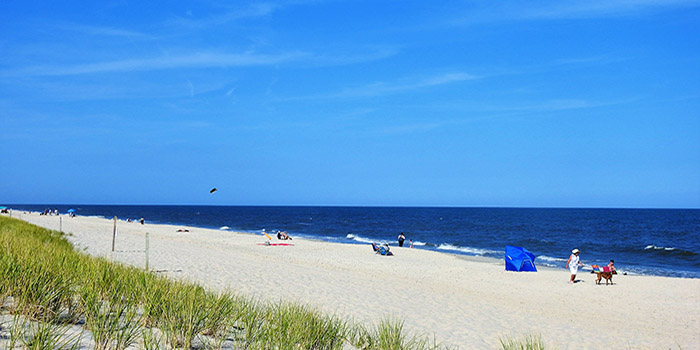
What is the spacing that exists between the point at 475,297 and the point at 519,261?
8.51 metres

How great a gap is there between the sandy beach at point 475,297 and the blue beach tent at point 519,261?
667 millimetres

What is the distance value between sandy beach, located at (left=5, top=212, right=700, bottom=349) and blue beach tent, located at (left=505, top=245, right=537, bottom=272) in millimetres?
667

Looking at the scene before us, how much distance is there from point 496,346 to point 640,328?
5230 mm

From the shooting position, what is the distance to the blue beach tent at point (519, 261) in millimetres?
23109

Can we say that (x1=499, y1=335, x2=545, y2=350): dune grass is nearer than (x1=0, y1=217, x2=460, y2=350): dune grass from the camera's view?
No

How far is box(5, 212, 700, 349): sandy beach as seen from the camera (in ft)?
36.3

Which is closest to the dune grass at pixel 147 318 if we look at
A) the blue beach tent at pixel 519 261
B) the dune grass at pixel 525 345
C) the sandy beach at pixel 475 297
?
the dune grass at pixel 525 345

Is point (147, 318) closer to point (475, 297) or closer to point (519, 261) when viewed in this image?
point (475, 297)

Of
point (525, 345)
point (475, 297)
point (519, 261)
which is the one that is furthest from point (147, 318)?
point (519, 261)

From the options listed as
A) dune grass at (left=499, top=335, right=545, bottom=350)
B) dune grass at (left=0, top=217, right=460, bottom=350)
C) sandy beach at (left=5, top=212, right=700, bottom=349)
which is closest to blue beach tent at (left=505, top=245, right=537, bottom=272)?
sandy beach at (left=5, top=212, right=700, bottom=349)

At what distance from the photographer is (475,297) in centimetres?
1556

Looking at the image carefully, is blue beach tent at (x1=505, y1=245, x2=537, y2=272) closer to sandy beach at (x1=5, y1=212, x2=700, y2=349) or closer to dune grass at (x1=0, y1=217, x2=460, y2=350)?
sandy beach at (x1=5, y1=212, x2=700, y2=349)

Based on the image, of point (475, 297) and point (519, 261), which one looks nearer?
point (475, 297)

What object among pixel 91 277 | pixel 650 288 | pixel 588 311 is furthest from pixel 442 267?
pixel 91 277
